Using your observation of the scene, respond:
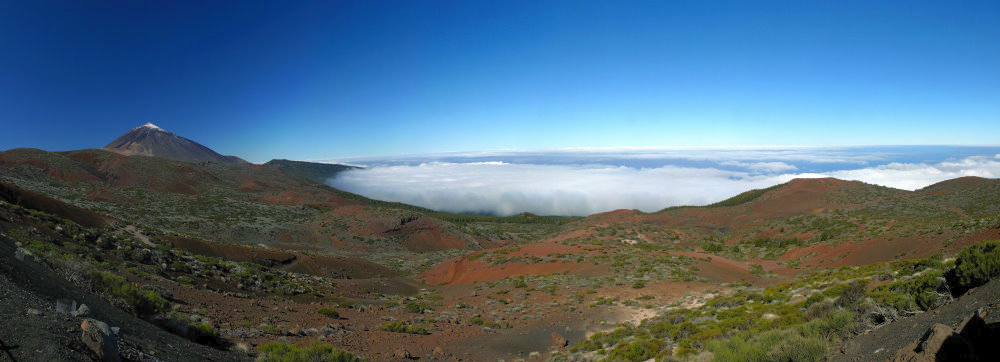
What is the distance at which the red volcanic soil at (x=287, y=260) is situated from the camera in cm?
2084

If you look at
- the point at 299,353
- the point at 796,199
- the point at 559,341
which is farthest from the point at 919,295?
the point at 796,199

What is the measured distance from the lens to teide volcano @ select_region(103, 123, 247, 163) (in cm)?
16180

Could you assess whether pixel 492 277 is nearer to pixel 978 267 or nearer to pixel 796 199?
pixel 978 267

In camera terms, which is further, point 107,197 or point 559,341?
point 107,197

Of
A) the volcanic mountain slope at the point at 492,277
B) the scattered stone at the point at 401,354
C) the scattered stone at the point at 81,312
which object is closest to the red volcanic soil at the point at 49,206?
the volcanic mountain slope at the point at 492,277

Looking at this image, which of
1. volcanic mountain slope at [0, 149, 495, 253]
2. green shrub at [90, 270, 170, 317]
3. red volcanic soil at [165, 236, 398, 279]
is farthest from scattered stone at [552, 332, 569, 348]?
volcanic mountain slope at [0, 149, 495, 253]

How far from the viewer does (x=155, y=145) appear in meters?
165

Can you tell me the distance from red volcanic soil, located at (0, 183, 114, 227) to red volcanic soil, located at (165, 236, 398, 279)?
3614 mm

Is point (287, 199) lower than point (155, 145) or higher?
lower

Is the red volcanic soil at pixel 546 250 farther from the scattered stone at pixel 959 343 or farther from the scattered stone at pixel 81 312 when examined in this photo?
the scattered stone at pixel 81 312

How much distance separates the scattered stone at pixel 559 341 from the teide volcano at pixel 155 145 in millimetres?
196040

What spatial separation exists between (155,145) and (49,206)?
197 m

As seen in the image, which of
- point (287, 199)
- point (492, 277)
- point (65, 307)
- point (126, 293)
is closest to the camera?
point (65, 307)

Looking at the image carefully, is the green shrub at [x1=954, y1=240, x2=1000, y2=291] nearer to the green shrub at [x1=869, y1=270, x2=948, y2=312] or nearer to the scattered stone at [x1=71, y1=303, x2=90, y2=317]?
the green shrub at [x1=869, y1=270, x2=948, y2=312]
